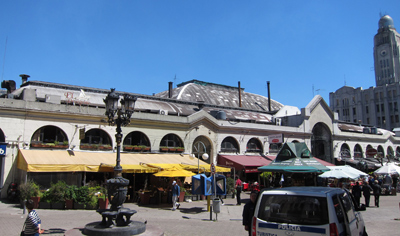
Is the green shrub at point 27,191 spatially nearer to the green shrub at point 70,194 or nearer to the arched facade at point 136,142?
the green shrub at point 70,194

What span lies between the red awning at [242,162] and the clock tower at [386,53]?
8168 cm

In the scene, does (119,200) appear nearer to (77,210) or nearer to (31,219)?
(31,219)

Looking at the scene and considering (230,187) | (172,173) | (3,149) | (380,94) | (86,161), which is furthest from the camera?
(380,94)

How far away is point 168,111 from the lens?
28938mm

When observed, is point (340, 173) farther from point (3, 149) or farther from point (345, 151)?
point (3, 149)

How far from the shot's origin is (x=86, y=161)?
66.9 feet

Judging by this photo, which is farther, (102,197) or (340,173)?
(340,173)

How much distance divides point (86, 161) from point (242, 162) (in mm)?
13300

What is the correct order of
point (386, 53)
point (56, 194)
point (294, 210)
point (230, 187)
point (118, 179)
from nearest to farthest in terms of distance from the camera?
point (294, 210), point (118, 179), point (56, 194), point (230, 187), point (386, 53)

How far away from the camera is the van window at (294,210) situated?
6.65 metres

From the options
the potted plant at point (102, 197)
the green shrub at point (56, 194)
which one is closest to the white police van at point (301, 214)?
the potted plant at point (102, 197)

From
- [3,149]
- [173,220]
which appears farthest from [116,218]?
[3,149]

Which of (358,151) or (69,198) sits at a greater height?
(358,151)

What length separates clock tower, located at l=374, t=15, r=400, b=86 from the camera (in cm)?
9419
